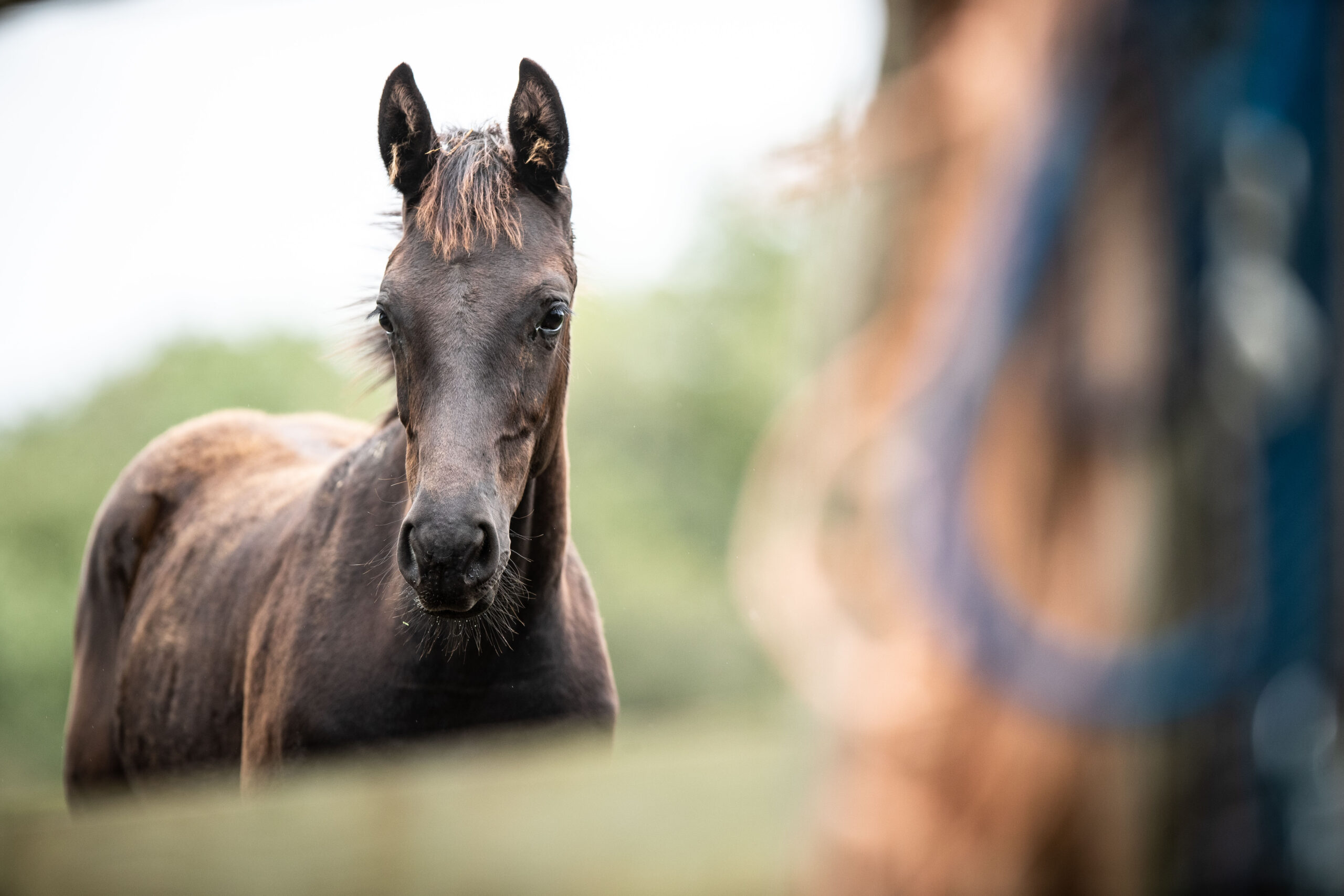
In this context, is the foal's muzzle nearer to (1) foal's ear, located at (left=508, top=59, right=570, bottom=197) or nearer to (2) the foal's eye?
(2) the foal's eye

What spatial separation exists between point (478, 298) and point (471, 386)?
18cm

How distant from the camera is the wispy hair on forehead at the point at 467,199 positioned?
1.82m

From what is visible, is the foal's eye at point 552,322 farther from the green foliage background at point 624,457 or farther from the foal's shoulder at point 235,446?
the foal's shoulder at point 235,446

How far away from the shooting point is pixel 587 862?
0.72 m

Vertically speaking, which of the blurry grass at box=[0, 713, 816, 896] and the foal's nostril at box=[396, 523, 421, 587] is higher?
the foal's nostril at box=[396, 523, 421, 587]

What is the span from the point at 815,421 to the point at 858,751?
0.68ft

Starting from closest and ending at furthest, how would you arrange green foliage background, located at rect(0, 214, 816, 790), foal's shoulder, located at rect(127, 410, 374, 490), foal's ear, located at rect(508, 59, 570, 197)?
foal's ear, located at rect(508, 59, 570, 197) → green foliage background, located at rect(0, 214, 816, 790) → foal's shoulder, located at rect(127, 410, 374, 490)

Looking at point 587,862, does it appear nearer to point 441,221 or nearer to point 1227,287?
point 1227,287

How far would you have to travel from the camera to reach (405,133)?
1.85 m

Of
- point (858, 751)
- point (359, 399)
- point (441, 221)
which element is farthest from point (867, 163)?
point (359, 399)

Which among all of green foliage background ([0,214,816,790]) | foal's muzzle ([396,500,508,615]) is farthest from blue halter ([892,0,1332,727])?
foal's muzzle ([396,500,508,615])

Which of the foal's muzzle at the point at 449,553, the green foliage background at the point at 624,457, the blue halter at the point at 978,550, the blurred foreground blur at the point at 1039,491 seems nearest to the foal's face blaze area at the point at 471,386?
the foal's muzzle at the point at 449,553

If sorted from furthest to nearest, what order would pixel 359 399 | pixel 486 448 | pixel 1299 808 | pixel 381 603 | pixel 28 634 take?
pixel 28 634 → pixel 359 399 → pixel 381 603 → pixel 486 448 → pixel 1299 808

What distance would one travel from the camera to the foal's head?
1693mm
